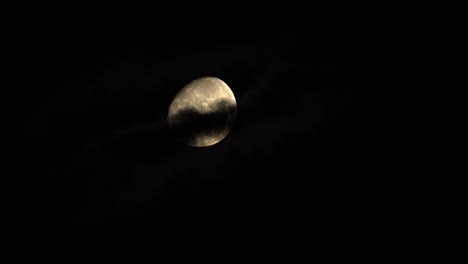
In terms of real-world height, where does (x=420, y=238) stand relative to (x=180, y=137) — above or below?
below

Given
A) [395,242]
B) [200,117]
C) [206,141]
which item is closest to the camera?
[200,117]

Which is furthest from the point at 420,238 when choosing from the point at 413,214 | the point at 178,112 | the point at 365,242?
the point at 178,112

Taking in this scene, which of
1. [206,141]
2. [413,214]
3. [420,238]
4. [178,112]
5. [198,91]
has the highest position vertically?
[198,91]

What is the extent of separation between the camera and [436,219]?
6.92 feet

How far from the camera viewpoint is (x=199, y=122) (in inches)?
61.9

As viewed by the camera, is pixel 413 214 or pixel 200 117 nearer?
pixel 200 117

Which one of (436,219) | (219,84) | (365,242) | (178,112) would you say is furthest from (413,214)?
(178,112)

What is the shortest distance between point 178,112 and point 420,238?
2392mm

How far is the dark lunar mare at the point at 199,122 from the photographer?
1565mm

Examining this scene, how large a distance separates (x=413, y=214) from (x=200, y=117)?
2.17 m

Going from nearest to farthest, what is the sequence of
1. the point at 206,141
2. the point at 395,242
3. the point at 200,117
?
the point at 200,117, the point at 206,141, the point at 395,242

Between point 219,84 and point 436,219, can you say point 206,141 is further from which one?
point 436,219

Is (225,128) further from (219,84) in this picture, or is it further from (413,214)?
(413,214)

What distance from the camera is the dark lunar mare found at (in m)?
1.57
